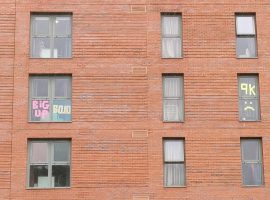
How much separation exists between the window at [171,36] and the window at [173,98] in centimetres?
111

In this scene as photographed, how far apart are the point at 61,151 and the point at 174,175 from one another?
16.3 feet

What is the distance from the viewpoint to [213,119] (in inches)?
1138

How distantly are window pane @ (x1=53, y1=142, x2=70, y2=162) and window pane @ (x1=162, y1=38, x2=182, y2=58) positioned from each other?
596cm

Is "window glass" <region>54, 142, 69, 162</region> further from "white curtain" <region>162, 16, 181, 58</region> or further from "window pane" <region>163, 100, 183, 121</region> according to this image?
"white curtain" <region>162, 16, 181, 58</region>

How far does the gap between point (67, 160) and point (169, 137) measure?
4497mm

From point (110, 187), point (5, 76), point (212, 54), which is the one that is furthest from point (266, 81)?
point (5, 76)

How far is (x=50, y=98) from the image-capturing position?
95.2ft

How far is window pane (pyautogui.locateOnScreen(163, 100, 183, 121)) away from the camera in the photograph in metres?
29.1

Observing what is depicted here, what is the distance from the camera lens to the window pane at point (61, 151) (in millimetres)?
28406

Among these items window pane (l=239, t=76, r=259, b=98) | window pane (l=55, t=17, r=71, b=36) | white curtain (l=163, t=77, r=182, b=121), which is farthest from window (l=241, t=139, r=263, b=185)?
window pane (l=55, t=17, r=71, b=36)

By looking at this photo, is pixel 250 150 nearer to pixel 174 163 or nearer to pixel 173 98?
pixel 174 163

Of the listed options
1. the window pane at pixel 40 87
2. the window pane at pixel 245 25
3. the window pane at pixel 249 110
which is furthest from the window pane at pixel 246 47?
the window pane at pixel 40 87

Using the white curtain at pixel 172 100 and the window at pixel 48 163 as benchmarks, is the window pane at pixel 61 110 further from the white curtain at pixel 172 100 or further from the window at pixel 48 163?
the white curtain at pixel 172 100

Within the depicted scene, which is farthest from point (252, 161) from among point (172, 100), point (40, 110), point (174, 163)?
point (40, 110)
